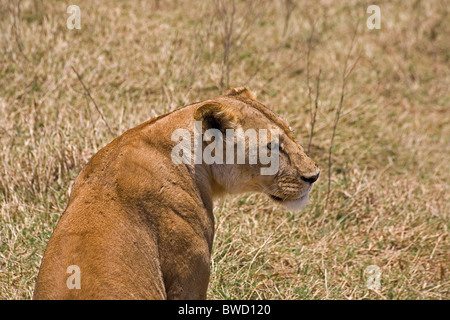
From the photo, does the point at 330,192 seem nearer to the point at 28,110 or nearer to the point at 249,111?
the point at 249,111

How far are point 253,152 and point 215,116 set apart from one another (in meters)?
0.35

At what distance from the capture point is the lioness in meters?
3.13

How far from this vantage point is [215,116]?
379cm

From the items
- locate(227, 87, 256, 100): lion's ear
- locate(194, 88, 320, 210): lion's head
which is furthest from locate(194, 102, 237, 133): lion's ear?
locate(227, 87, 256, 100): lion's ear

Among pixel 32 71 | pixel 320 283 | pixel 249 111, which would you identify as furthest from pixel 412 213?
pixel 32 71

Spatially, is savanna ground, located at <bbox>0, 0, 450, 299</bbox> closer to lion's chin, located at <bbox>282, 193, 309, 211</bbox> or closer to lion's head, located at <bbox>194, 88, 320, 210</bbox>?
lion's chin, located at <bbox>282, 193, 309, 211</bbox>

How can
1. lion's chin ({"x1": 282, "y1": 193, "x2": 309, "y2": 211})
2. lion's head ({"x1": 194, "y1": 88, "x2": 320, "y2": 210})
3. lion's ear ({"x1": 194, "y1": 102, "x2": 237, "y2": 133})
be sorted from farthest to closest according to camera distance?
1. lion's chin ({"x1": 282, "y1": 193, "x2": 309, "y2": 211})
2. lion's head ({"x1": 194, "y1": 88, "x2": 320, "y2": 210})
3. lion's ear ({"x1": 194, "y1": 102, "x2": 237, "y2": 133})

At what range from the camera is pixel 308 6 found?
1052cm

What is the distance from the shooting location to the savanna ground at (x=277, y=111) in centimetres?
550

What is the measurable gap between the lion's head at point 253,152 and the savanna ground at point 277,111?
119cm

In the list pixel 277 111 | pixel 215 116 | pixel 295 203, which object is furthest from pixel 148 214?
pixel 277 111

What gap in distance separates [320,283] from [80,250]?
108 inches

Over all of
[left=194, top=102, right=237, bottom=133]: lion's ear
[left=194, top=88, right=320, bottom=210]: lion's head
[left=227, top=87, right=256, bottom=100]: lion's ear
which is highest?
[left=227, top=87, right=256, bottom=100]: lion's ear

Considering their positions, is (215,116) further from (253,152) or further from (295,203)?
(295,203)
